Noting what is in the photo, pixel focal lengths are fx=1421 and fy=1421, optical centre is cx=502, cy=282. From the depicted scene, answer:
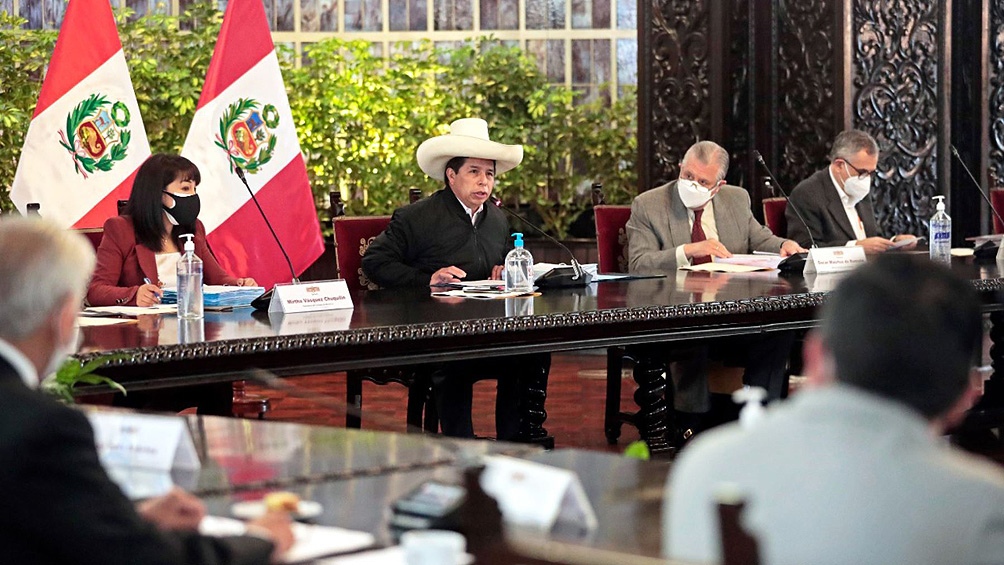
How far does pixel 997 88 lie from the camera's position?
6570 mm

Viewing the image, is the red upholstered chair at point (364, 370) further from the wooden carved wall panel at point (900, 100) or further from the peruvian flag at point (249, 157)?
the wooden carved wall panel at point (900, 100)

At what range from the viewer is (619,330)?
367 centimetres

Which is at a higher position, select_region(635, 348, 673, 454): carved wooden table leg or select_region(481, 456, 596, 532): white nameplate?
select_region(481, 456, 596, 532): white nameplate

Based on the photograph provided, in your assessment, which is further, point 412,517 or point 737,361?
point 737,361

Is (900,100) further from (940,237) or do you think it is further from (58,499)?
(58,499)

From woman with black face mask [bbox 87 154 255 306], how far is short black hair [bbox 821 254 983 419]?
119 inches

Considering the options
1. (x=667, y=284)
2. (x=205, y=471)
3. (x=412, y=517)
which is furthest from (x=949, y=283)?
(x=667, y=284)

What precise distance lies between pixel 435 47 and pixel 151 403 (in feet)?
17.2

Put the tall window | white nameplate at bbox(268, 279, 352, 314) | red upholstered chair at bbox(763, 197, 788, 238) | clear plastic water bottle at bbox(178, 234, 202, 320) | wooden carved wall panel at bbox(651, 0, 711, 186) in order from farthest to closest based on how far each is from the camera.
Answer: the tall window < wooden carved wall panel at bbox(651, 0, 711, 186) < red upholstered chair at bbox(763, 197, 788, 238) < white nameplate at bbox(268, 279, 352, 314) < clear plastic water bottle at bbox(178, 234, 202, 320)

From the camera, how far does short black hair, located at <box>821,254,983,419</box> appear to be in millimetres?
1170

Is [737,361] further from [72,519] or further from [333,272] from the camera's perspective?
[333,272]

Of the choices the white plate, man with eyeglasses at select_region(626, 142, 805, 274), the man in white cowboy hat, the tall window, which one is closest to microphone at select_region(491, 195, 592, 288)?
the man in white cowboy hat

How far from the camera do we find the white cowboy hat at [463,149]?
15.0 feet

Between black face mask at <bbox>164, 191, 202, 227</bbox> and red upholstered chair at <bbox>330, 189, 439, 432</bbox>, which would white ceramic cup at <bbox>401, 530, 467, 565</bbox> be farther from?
black face mask at <bbox>164, 191, 202, 227</bbox>
